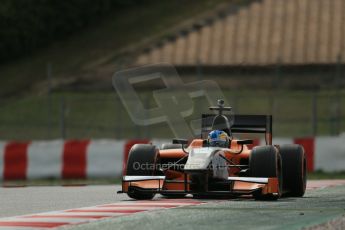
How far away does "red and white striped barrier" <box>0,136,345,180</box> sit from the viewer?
2252cm

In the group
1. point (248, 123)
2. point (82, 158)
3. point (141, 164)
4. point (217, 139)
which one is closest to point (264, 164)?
point (217, 139)

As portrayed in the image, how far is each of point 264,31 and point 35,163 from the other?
13.3 metres

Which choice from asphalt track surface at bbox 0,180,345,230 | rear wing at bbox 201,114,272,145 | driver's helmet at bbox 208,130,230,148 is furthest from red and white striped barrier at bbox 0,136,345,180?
driver's helmet at bbox 208,130,230,148

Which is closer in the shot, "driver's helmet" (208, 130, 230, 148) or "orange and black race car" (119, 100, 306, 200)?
"orange and black race car" (119, 100, 306, 200)

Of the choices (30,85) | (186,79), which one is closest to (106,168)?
(186,79)

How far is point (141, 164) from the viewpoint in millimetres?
14719

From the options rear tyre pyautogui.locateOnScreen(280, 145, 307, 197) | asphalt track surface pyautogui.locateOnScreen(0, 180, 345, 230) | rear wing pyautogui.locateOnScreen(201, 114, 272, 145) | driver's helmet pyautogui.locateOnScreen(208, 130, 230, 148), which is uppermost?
rear wing pyautogui.locateOnScreen(201, 114, 272, 145)

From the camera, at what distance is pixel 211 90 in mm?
30344

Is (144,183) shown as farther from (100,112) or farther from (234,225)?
(100,112)

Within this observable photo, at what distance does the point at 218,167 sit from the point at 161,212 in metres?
2.11

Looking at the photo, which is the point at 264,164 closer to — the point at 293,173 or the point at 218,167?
the point at 218,167

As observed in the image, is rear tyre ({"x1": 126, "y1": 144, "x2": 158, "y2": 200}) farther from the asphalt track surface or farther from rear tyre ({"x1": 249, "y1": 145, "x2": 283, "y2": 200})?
rear tyre ({"x1": 249, "y1": 145, "x2": 283, "y2": 200})

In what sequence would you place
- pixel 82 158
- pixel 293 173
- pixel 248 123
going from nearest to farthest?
1. pixel 293 173
2. pixel 248 123
3. pixel 82 158

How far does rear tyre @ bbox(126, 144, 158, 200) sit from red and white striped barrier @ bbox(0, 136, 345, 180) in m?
7.67
